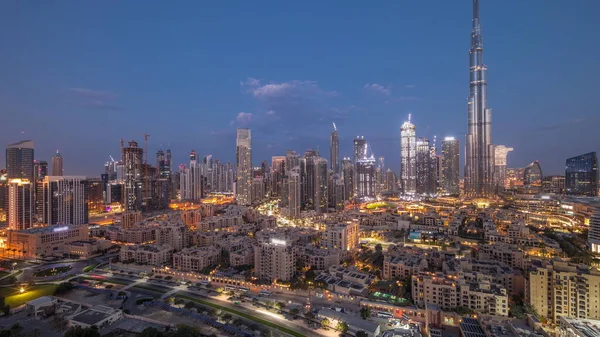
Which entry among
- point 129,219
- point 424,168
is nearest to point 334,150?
point 424,168

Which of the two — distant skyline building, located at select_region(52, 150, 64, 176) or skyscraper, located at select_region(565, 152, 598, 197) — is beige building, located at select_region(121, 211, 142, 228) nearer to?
distant skyline building, located at select_region(52, 150, 64, 176)

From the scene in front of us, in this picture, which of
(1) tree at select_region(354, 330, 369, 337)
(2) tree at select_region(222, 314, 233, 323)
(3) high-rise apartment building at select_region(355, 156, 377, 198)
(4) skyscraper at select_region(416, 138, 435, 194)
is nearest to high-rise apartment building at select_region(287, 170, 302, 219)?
(2) tree at select_region(222, 314, 233, 323)

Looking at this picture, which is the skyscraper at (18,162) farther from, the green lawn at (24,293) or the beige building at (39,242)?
the green lawn at (24,293)

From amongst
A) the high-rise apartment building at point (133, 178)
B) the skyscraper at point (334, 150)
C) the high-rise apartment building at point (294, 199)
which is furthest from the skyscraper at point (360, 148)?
the high-rise apartment building at point (133, 178)

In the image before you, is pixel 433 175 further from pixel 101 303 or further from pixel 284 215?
pixel 101 303

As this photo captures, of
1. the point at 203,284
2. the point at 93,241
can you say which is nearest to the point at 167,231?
the point at 93,241

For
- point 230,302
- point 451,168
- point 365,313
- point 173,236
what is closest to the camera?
point 365,313

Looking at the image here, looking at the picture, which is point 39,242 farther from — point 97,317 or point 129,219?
point 97,317

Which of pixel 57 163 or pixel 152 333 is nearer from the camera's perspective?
pixel 152 333
